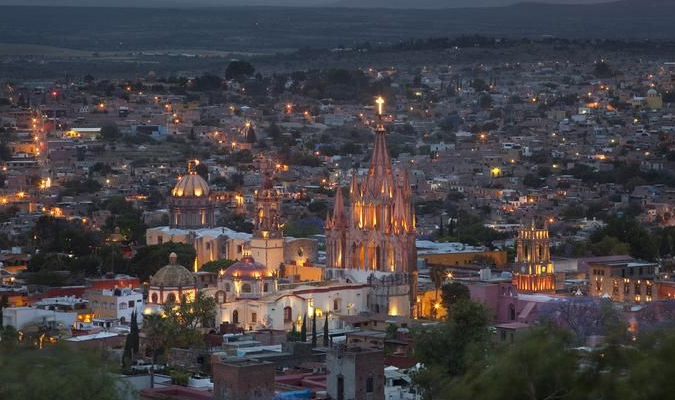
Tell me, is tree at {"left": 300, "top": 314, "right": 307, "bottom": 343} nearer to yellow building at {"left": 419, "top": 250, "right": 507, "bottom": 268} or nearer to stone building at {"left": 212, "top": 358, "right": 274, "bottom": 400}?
stone building at {"left": 212, "top": 358, "right": 274, "bottom": 400}

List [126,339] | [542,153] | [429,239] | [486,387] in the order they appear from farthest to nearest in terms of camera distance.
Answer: [542,153] → [429,239] → [126,339] → [486,387]

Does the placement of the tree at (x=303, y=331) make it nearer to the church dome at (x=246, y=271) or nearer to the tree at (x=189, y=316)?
the tree at (x=189, y=316)

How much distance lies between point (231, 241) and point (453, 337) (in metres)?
31.0

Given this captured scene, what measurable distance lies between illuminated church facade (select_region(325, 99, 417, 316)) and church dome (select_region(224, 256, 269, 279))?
351 centimetres

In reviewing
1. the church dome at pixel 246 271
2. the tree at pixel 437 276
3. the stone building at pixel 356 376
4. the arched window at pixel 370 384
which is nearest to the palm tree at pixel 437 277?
the tree at pixel 437 276

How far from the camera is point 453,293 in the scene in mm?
74125

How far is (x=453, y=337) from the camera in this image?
5750cm

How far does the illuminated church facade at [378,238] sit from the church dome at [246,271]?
3.51 m

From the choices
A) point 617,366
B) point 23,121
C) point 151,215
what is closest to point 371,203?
point 151,215

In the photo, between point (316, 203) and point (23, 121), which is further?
point (23, 121)

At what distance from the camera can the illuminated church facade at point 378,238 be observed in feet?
248

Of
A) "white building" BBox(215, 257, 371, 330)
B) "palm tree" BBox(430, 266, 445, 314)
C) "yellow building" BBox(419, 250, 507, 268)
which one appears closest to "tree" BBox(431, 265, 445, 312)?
"palm tree" BBox(430, 266, 445, 314)

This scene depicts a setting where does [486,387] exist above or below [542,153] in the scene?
below

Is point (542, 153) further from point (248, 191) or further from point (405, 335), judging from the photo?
point (405, 335)
